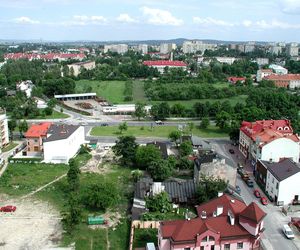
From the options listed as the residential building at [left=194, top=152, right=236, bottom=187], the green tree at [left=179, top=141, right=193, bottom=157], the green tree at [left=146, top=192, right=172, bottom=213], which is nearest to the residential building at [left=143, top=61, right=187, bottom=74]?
the green tree at [left=179, top=141, right=193, bottom=157]

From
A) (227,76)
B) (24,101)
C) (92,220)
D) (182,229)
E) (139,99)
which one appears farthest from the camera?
(227,76)

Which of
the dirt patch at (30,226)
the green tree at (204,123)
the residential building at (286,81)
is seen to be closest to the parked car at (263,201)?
the dirt patch at (30,226)

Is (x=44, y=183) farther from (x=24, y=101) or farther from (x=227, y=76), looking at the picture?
(x=227, y=76)

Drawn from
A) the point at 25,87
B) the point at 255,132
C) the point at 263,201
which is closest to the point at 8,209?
the point at 263,201

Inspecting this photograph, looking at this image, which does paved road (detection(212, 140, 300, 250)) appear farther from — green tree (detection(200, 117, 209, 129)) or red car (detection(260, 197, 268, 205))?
green tree (detection(200, 117, 209, 129))

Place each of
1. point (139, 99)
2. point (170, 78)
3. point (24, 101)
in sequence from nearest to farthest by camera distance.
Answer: point (24, 101) → point (139, 99) → point (170, 78)

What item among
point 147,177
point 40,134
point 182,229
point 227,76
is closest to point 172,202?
point 147,177

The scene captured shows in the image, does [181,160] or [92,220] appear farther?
[181,160]

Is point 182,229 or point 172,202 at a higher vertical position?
point 182,229
